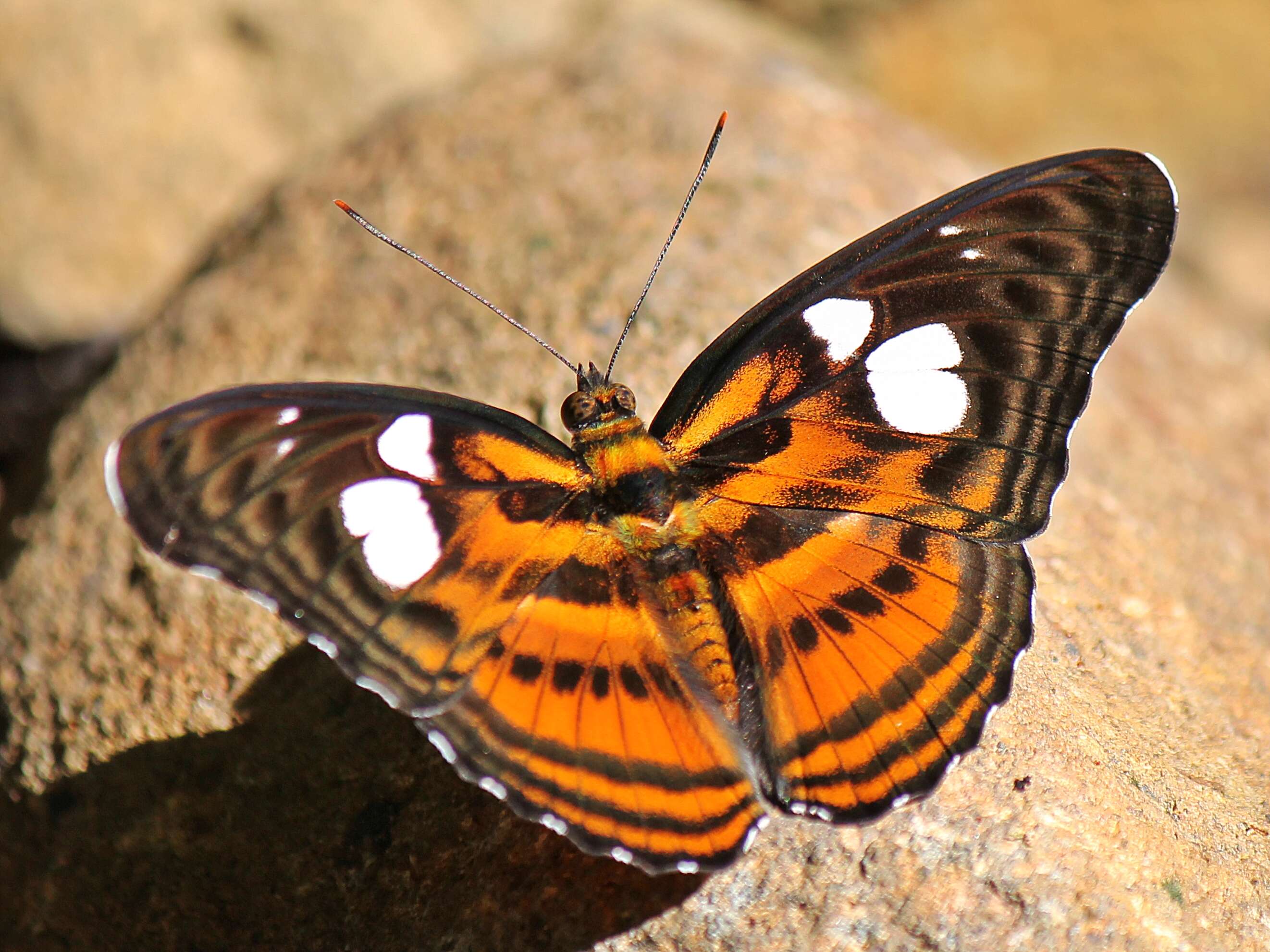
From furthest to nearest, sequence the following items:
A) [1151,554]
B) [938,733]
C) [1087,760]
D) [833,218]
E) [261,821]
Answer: [833,218], [1151,554], [261,821], [1087,760], [938,733]

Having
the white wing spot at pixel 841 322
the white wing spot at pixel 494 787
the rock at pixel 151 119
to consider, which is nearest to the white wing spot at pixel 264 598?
the white wing spot at pixel 494 787

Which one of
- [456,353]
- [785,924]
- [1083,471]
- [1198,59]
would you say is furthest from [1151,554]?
[1198,59]

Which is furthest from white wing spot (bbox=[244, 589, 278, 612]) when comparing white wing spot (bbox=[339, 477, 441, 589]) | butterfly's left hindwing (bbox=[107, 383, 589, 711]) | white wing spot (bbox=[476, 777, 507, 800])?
white wing spot (bbox=[476, 777, 507, 800])

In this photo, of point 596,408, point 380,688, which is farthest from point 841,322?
point 380,688

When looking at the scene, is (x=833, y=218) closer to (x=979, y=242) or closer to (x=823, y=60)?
(x=979, y=242)

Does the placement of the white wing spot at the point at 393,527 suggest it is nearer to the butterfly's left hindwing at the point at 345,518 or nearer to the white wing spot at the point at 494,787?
the butterfly's left hindwing at the point at 345,518

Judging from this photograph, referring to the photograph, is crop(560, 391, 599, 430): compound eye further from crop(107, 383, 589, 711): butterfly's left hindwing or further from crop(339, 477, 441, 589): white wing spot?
crop(339, 477, 441, 589): white wing spot
